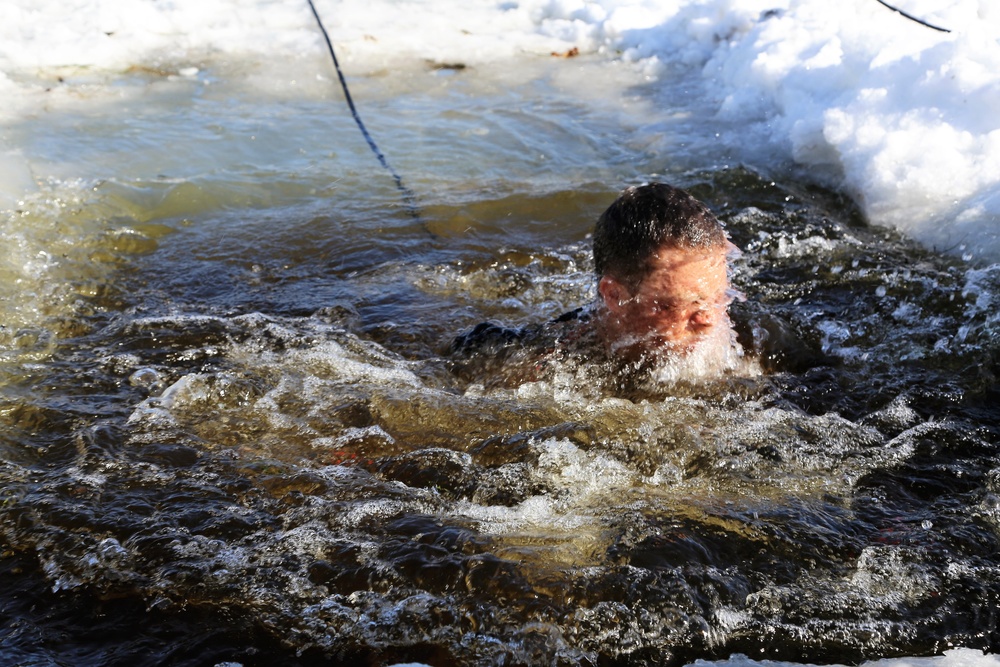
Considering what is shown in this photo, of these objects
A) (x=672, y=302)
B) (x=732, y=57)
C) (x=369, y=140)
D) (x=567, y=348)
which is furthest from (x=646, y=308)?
(x=732, y=57)

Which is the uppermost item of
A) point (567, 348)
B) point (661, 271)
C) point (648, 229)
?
point (648, 229)

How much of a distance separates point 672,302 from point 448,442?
984 mm

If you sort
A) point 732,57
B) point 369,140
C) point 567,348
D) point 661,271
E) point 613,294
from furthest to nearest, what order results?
point 732,57, point 369,140, point 567,348, point 613,294, point 661,271

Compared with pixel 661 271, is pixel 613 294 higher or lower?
lower

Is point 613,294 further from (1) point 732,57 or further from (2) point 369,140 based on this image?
(1) point 732,57

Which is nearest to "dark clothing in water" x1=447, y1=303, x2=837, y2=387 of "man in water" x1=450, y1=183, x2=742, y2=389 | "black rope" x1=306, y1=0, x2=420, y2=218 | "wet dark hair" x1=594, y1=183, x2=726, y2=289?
"man in water" x1=450, y1=183, x2=742, y2=389

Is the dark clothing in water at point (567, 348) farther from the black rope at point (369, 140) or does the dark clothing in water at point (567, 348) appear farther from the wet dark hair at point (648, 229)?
the black rope at point (369, 140)

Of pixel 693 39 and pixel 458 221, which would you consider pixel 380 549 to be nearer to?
pixel 458 221

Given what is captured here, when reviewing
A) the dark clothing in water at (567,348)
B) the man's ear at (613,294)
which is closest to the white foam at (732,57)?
the dark clothing in water at (567,348)

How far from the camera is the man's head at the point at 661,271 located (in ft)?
11.2

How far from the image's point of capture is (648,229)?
11.3ft

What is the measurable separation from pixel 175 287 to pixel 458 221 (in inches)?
69.4

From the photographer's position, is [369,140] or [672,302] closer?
[672,302]

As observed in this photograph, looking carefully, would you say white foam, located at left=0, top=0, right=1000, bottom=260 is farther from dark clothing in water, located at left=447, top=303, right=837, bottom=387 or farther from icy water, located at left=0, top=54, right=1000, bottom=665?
dark clothing in water, located at left=447, top=303, right=837, bottom=387
